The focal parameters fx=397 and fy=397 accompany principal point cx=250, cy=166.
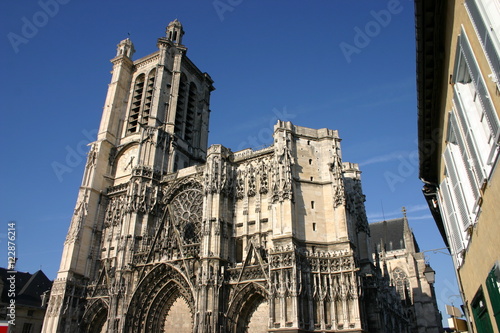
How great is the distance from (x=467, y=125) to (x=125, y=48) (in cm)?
3716

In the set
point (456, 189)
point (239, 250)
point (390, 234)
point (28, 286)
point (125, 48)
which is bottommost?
point (456, 189)

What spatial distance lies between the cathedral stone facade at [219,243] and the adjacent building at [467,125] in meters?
8.64

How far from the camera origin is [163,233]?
2492 cm

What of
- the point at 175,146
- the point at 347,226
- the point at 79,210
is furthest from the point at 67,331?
the point at 347,226

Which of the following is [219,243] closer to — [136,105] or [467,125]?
[467,125]

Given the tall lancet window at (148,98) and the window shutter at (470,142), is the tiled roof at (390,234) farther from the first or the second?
the window shutter at (470,142)

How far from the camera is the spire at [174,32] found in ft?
128

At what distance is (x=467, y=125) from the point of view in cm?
740

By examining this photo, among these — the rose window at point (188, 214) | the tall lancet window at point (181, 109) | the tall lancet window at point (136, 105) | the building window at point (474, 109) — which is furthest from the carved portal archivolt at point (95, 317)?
the building window at point (474, 109)

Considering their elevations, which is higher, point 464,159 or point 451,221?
point 464,159

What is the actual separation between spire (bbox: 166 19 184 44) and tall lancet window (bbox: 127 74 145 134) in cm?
513

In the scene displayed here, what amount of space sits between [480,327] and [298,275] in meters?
9.85

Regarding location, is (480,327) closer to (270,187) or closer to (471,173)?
(471,173)

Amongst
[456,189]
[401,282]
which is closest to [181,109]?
[401,282]
